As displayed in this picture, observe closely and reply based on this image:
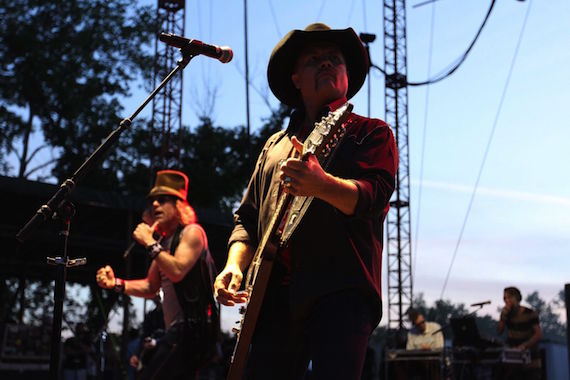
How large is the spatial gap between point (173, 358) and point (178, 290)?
0.45 meters

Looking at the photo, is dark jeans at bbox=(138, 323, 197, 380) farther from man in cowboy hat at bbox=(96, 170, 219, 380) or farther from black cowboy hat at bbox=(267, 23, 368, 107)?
black cowboy hat at bbox=(267, 23, 368, 107)

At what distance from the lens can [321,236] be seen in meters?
2.67

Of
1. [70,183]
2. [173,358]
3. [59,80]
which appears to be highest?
[59,80]

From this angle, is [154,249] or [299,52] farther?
[154,249]

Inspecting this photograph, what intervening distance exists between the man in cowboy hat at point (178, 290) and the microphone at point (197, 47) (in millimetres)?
1416

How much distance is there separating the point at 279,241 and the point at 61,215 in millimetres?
1525

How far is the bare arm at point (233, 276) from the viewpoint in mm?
2863

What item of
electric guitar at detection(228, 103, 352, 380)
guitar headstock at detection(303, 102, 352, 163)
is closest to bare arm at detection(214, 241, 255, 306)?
electric guitar at detection(228, 103, 352, 380)

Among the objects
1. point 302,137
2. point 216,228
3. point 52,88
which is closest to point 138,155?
point 52,88

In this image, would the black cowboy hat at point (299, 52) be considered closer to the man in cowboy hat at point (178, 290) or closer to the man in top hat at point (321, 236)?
the man in top hat at point (321, 236)

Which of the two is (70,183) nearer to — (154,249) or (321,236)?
(154,249)

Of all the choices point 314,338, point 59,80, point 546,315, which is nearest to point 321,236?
point 314,338

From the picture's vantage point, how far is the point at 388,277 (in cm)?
2955

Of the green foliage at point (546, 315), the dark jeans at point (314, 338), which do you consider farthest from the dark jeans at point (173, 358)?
the green foliage at point (546, 315)
